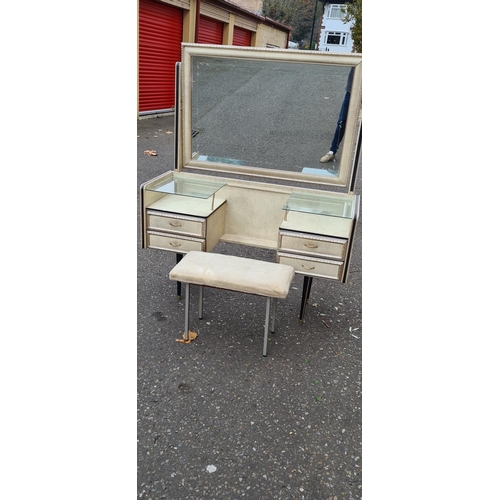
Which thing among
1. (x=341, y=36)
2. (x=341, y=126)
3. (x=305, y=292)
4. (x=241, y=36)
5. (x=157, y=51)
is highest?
(x=341, y=36)

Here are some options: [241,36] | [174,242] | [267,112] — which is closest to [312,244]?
[174,242]

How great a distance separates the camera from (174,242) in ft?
9.29

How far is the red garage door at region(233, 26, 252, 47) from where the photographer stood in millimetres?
11312

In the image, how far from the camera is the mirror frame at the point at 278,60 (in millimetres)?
2584

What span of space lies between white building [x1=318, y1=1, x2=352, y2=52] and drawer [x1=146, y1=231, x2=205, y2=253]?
2695 centimetres

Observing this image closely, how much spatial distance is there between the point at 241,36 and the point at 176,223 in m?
11.0

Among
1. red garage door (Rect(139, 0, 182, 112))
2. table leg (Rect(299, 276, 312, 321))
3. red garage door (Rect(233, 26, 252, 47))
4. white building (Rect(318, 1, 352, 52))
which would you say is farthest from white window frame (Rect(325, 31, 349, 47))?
table leg (Rect(299, 276, 312, 321))

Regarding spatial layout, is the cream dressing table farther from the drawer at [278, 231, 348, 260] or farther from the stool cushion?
the stool cushion

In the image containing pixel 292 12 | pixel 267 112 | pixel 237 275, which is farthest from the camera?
pixel 292 12

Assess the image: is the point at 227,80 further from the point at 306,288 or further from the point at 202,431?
the point at 202,431

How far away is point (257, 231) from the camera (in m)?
3.21

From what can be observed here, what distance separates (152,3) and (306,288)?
25.5 ft

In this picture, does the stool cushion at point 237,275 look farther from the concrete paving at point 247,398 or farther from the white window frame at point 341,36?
the white window frame at point 341,36

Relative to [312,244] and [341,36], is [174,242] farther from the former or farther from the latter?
[341,36]
